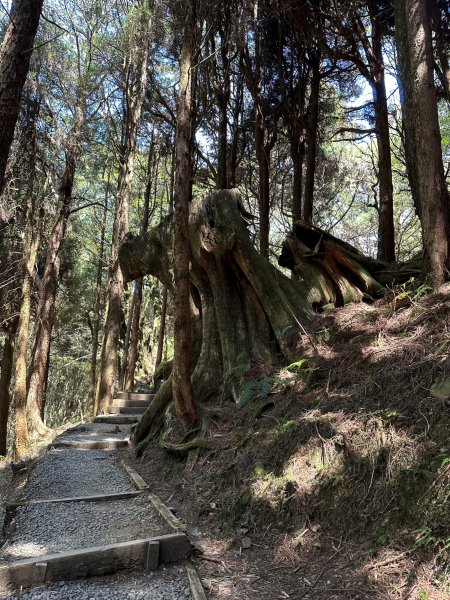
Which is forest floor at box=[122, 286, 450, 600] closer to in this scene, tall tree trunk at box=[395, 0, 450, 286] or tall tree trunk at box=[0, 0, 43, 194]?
tall tree trunk at box=[395, 0, 450, 286]

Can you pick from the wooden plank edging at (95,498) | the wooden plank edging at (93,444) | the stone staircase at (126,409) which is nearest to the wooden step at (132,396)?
the stone staircase at (126,409)

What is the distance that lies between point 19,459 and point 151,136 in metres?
13.3

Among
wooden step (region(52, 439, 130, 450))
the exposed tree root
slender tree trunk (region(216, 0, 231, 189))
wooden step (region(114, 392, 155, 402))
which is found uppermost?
slender tree trunk (region(216, 0, 231, 189))

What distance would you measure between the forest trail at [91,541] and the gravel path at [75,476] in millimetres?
13

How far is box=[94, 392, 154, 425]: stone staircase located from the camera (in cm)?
1140

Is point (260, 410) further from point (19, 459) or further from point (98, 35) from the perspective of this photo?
point (98, 35)

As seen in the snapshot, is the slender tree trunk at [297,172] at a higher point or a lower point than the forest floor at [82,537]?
higher

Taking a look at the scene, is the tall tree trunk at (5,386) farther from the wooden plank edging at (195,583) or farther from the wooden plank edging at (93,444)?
the wooden plank edging at (195,583)

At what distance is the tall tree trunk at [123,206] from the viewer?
12.9m

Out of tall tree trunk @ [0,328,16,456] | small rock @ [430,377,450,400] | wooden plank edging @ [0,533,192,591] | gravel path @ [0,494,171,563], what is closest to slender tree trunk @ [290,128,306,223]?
small rock @ [430,377,450,400]

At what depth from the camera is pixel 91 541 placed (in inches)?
152

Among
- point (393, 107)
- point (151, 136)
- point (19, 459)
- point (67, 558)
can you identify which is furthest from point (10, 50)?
point (393, 107)

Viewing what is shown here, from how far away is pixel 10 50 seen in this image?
4.91m

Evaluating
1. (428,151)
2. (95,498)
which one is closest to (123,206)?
(428,151)
